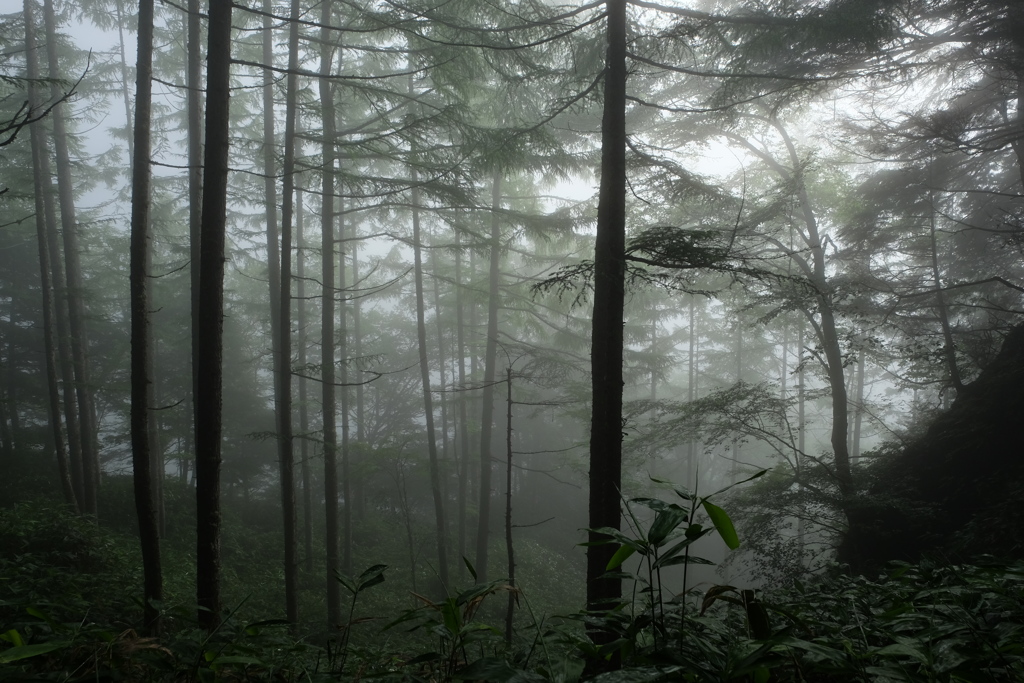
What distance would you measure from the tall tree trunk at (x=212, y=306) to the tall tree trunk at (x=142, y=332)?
1.00m

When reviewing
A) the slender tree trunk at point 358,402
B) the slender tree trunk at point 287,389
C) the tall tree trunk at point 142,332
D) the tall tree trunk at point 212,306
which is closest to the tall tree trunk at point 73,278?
the slender tree trunk at point 287,389

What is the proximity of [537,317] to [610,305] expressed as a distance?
36.9 ft

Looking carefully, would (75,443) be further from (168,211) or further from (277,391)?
(168,211)

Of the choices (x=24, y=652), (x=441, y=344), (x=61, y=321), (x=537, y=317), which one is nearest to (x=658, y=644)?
(x=24, y=652)

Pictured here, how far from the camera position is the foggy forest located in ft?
7.59

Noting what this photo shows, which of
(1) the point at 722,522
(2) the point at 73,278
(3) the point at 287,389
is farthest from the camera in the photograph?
(2) the point at 73,278

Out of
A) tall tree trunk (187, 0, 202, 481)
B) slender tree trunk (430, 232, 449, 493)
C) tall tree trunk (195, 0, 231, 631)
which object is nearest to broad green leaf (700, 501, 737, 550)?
tall tree trunk (195, 0, 231, 631)

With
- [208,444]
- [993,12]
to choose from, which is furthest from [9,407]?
[993,12]

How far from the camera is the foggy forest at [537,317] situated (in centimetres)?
231

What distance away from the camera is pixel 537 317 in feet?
55.4

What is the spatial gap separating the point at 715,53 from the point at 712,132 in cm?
478

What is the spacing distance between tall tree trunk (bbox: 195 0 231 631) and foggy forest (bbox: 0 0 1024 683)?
0.13 ft

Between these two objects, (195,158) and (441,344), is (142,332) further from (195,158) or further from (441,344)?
(441,344)

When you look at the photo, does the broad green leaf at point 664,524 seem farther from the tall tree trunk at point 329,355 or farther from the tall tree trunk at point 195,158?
the tall tree trunk at point 195,158
